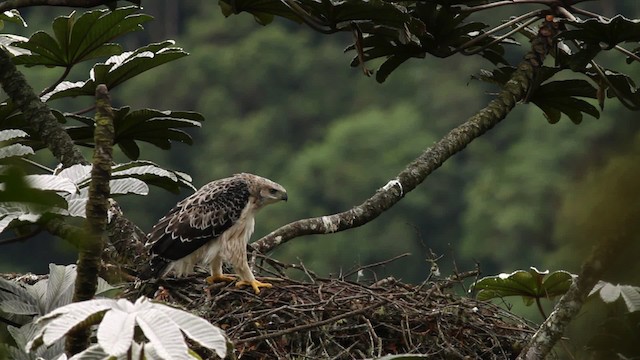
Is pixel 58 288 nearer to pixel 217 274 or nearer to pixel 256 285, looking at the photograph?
pixel 256 285

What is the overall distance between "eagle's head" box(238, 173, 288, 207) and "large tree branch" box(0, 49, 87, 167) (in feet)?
4.60

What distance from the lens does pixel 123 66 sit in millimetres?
3602

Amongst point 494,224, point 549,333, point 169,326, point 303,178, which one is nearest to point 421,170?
point 549,333

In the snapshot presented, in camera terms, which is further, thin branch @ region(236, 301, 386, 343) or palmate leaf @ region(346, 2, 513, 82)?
palmate leaf @ region(346, 2, 513, 82)

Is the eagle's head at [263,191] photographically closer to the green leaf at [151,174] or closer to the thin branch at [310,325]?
the green leaf at [151,174]

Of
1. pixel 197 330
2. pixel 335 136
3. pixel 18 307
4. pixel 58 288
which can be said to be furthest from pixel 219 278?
pixel 335 136

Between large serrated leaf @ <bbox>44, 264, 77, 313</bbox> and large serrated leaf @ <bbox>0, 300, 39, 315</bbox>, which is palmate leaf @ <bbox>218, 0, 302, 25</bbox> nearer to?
large serrated leaf @ <bbox>44, 264, 77, 313</bbox>

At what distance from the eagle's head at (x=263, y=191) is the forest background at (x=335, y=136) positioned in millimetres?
19383

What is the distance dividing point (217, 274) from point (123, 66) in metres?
0.98

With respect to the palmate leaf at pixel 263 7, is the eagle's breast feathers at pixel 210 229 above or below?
below

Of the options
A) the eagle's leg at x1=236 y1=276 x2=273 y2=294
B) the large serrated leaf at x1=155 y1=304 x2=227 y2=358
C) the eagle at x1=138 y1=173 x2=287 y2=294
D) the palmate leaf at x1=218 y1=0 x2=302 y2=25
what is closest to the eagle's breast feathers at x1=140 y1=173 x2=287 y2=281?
the eagle at x1=138 y1=173 x2=287 y2=294

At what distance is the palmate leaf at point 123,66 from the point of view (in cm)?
354

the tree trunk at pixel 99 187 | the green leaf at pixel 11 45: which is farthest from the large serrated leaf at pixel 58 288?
the green leaf at pixel 11 45

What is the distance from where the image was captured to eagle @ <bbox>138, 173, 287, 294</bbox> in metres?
4.09
